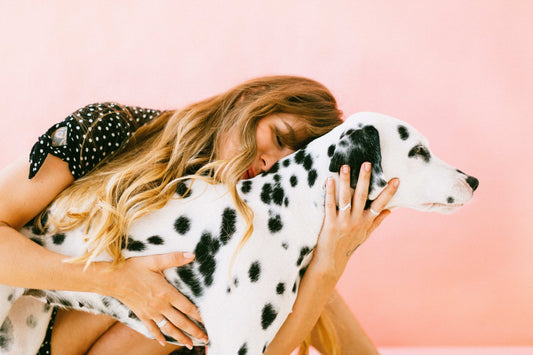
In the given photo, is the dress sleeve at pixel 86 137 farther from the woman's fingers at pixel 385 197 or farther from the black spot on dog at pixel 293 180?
the woman's fingers at pixel 385 197

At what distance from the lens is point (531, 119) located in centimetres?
263

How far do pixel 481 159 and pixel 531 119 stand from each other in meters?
0.36

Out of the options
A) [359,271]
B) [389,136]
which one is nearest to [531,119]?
[359,271]

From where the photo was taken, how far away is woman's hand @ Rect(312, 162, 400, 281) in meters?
1.40

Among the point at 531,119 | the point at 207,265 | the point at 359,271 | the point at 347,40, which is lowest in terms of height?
the point at 359,271

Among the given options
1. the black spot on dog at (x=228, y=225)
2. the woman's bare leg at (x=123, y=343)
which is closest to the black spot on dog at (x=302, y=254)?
the black spot on dog at (x=228, y=225)

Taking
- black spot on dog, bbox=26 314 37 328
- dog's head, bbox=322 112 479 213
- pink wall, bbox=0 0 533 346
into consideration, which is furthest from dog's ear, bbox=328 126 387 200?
pink wall, bbox=0 0 533 346

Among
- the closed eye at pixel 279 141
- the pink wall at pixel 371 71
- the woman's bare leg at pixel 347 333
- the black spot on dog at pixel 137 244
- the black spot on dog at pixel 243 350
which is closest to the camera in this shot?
the black spot on dog at pixel 243 350

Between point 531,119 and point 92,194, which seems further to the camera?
point 531,119

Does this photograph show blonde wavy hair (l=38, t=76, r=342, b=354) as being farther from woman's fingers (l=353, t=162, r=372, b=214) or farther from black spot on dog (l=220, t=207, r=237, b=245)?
woman's fingers (l=353, t=162, r=372, b=214)

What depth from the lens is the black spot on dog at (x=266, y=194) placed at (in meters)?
1.42

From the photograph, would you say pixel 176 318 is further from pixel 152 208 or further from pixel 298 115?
pixel 298 115

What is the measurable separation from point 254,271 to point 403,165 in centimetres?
56

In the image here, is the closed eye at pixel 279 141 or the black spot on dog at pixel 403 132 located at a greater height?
the black spot on dog at pixel 403 132
